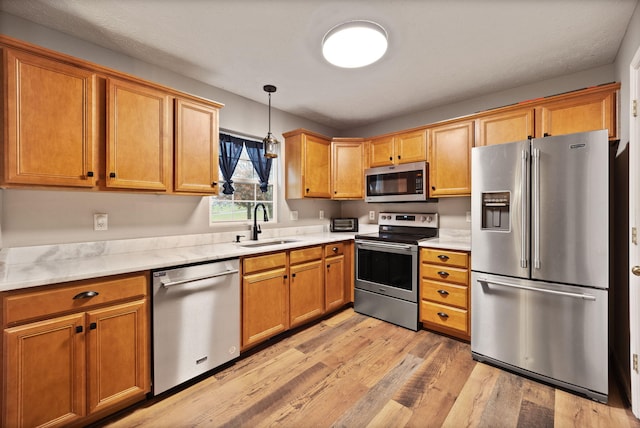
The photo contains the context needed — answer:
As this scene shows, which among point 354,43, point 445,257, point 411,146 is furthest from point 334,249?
point 354,43

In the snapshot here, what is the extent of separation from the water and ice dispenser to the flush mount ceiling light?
1.42 meters

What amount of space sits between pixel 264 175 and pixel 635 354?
3274 mm

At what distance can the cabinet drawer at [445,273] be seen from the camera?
2517 mm

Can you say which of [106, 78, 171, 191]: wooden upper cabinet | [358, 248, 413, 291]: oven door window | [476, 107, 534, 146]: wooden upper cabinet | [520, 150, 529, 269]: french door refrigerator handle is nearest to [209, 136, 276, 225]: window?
[106, 78, 171, 191]: wooden upper cabinet

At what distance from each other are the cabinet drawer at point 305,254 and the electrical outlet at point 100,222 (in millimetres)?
1488

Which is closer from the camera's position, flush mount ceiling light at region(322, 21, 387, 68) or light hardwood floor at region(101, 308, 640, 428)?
light hardwood floor at region(101, 308, 640, 428)

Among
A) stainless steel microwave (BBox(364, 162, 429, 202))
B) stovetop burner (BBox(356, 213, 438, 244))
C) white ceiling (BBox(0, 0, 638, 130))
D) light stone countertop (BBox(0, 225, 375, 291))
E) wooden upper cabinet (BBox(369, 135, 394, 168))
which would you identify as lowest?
light stone countertop (BBox(0, 225, 375, 291))

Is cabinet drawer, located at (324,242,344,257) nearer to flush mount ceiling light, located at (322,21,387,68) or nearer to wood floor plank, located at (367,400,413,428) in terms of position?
wood floor plank, located at (367,400,413,428)

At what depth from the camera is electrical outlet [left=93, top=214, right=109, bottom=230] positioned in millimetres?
2045

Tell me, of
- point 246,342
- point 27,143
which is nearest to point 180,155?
point 27,143

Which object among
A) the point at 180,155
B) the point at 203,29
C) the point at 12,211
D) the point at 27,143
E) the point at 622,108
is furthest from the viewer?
the point at 180,155

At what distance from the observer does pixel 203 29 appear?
6.24 feet

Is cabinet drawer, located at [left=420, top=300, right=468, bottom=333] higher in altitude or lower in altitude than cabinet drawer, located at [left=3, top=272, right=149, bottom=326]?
lower

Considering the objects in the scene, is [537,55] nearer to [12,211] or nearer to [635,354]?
[635,354]
